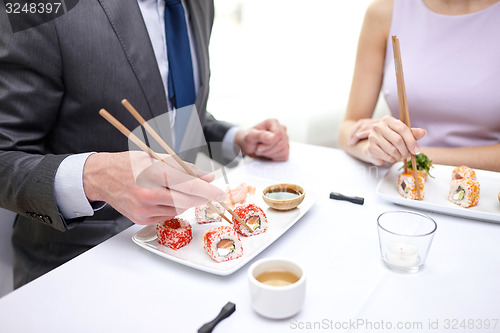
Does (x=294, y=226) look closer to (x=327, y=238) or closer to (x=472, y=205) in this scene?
(x=327, y=238)

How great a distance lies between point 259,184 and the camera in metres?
1.24

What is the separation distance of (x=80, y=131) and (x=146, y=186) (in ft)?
1.72

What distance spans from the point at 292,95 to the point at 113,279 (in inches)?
79.1

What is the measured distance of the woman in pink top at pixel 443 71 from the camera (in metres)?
1.46

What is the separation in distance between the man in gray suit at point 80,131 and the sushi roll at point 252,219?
5.2 inches

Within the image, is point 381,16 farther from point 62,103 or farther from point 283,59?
point 62,103

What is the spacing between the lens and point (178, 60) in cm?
141

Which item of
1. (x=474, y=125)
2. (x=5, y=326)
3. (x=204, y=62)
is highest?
(x=204, y=62)

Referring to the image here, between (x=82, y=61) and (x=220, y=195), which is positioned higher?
(x=82, y=61)

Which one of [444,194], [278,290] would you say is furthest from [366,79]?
[278,290]

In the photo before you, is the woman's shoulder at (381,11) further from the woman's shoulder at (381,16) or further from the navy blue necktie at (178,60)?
the navy blue necktie at (178,60)

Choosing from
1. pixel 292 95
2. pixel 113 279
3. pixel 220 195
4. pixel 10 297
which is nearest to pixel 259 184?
pixel 220 195

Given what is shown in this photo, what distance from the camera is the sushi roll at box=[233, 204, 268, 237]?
959mm

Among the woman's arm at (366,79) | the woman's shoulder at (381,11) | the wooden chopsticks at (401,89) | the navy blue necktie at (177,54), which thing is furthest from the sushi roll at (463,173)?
the navy blue necktie at (177,54)
